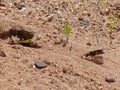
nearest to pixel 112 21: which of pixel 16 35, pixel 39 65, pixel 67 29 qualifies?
pixel 67 29

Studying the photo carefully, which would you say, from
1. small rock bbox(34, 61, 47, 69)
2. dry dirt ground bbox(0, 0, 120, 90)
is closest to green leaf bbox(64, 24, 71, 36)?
dry dirt ground bbox(0, 0, 120, 90)

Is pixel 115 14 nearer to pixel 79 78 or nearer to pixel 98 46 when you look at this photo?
pixel 98 46

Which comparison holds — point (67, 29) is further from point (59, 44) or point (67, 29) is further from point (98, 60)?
point (98, 60)

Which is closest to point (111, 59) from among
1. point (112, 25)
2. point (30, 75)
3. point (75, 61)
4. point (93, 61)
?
point (93, 61)

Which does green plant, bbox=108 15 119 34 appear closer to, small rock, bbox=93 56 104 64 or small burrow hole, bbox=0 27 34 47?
small rock, bbox=93 56 104 64

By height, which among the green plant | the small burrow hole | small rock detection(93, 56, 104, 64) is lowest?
small rock detection(93, 56, 104, 64)

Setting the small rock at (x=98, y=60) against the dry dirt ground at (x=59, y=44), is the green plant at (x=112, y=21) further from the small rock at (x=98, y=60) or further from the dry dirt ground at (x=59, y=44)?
the small rock at (x=98, y=60)

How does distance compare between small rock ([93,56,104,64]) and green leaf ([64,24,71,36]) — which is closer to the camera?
small rock ([93,56,104,64])

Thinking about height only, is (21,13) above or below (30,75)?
above
